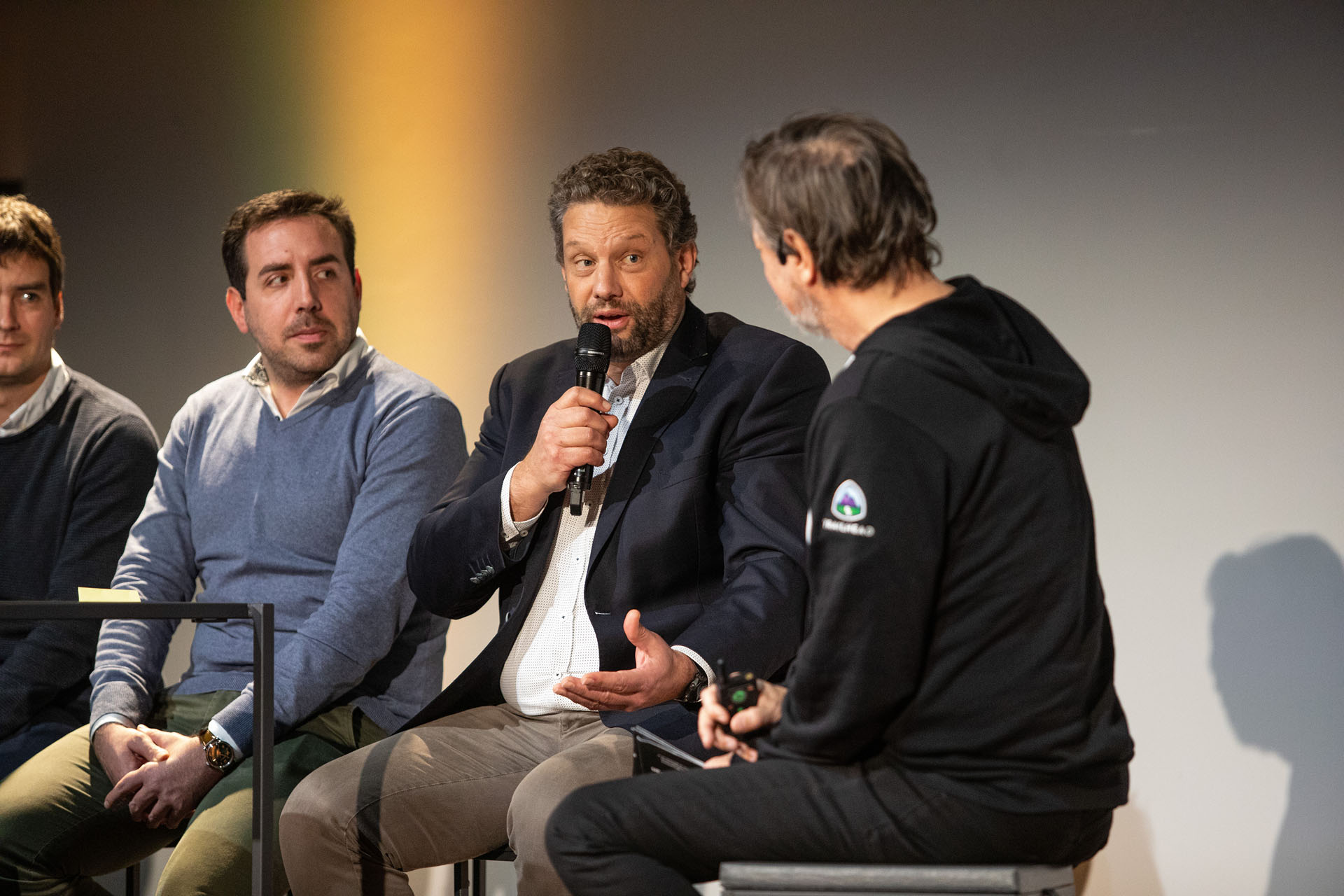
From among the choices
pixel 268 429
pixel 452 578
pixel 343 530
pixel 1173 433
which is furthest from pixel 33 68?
pixel 1173 433

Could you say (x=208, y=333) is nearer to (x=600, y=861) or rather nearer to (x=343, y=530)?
(x=343, y=530)

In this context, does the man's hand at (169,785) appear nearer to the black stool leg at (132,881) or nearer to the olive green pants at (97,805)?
the olive green pants at (97,805)

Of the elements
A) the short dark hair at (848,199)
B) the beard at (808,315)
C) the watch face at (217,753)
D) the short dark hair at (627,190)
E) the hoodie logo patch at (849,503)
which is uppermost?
the short dark hair at (627,190)

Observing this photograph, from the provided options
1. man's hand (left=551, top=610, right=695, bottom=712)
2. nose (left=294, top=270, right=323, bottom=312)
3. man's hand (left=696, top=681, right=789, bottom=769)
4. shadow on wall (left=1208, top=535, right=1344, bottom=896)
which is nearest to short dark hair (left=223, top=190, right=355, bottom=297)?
nose (left=294, top=270, right=323, bottom=312)

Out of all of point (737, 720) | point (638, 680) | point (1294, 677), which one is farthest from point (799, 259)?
point (1294, 677)

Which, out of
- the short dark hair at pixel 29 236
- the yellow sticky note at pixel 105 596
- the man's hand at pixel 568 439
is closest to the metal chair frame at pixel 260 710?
the yellow sticky note at pixel 105 596

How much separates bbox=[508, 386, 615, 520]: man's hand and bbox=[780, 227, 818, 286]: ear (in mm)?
514

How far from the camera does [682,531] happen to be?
1937 mm

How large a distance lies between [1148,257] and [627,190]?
53.4 inches

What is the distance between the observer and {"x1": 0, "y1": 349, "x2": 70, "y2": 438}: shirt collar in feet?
8.65

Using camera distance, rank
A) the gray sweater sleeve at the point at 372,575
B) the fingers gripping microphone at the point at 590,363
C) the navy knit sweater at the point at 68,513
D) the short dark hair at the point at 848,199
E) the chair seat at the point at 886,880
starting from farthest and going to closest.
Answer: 1. the navy knit sweater at the point at 68,513
2. the gray sweater sleeve at the point at 372,575
3. the fingers gripping microphone at the point at 590,363
4. the short dark hair at the point at 848,199
5. the chair seat at the point at 886,880

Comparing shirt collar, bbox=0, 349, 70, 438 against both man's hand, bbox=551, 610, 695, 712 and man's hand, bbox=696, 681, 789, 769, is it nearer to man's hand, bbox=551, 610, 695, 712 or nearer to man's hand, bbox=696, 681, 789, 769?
man's hand, bbox=551, 610, 695, 712

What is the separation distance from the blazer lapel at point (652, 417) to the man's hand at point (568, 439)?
133 millimetres

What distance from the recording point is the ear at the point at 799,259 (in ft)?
4.46
